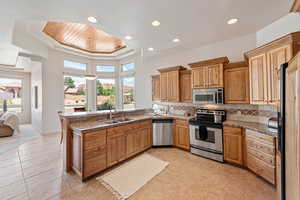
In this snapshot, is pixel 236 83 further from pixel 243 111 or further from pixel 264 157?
pixel 264 157

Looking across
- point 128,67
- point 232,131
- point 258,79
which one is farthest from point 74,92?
point 258,79

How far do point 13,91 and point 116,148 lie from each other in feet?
27.4

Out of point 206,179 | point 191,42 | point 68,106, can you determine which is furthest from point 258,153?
point 68,106

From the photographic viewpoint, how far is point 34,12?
7.89ft

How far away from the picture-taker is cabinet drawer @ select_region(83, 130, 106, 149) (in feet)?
7.55

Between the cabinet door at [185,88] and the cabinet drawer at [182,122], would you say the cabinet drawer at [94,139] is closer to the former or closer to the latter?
the cabinet drawer at [182,122]

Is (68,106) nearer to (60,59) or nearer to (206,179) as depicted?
(60,59)

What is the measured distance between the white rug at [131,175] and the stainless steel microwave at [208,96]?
193 cm

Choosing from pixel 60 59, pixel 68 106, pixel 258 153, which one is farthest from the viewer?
pixel 68 106

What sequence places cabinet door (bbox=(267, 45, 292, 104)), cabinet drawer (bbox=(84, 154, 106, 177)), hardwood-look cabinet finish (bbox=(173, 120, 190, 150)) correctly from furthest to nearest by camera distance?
hardwood-look cabinet finish (bbox=(173, 120, 190, 150)), cabinet drawer (bbox=(84, 154, 106, 177)), cabinet door (bbox=(267, 45, 292, 104))

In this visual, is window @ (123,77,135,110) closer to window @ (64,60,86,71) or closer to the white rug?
window @ (64,60,86,71)

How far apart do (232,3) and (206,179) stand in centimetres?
319

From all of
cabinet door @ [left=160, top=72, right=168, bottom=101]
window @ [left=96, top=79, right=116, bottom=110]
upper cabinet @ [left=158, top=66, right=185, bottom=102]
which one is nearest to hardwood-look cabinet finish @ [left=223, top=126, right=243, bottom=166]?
upper cabinet @ [left=158, top=66, right=185, bottom=102]

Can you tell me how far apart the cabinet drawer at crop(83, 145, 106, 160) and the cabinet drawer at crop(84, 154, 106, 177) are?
58 mm
